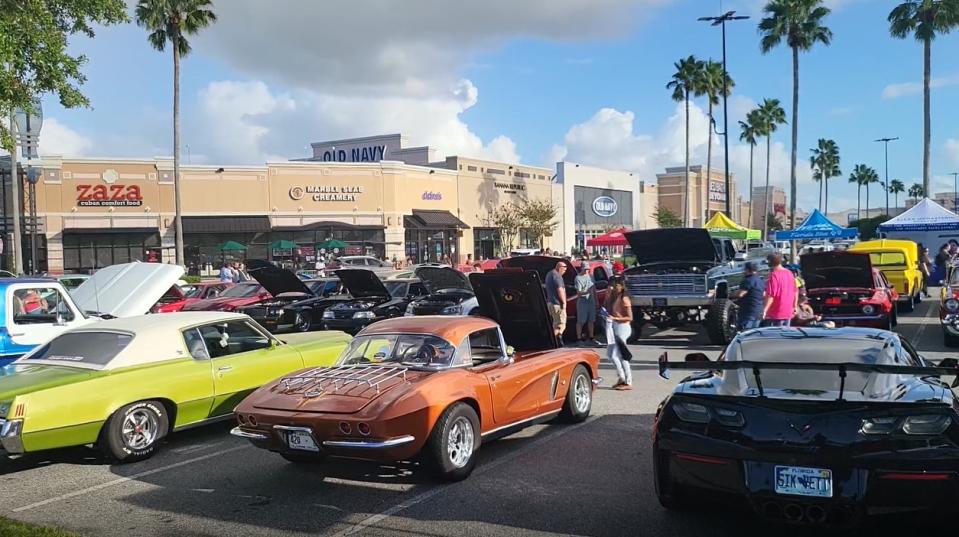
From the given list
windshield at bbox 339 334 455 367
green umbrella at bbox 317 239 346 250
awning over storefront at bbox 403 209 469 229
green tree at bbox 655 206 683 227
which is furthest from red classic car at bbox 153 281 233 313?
green tree at bbox 655 206 683 227

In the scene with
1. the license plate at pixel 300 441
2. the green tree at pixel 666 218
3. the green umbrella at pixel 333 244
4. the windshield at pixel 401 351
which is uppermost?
the green tree at pixel 666 218

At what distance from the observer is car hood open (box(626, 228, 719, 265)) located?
16000 mm

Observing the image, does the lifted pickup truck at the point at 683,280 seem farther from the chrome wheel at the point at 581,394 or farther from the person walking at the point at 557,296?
the chrome wheel at the point at 581,394

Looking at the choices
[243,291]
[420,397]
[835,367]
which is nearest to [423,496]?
[420,397]

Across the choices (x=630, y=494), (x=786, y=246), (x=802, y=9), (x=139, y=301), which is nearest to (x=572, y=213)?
(x=786, y=246)

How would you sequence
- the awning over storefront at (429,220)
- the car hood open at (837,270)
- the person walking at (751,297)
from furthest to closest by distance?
1. the awning over storefront at (429,220)
2. the car hood open at (837,270)
3. the person walking at (751,297)

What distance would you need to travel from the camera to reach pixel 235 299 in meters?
19.4

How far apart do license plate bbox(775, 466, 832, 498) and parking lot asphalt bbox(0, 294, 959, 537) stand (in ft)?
1.39

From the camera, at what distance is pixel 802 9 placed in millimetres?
38250

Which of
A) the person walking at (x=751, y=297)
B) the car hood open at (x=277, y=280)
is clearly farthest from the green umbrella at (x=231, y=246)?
the person walking at (x=751, y=297)

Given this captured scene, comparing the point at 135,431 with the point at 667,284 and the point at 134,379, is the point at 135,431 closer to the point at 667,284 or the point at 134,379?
the point at 134,379

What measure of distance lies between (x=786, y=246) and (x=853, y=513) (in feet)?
181

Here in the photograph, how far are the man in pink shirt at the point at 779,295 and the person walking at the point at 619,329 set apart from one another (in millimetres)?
1789

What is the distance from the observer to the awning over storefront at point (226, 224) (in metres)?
43.6
